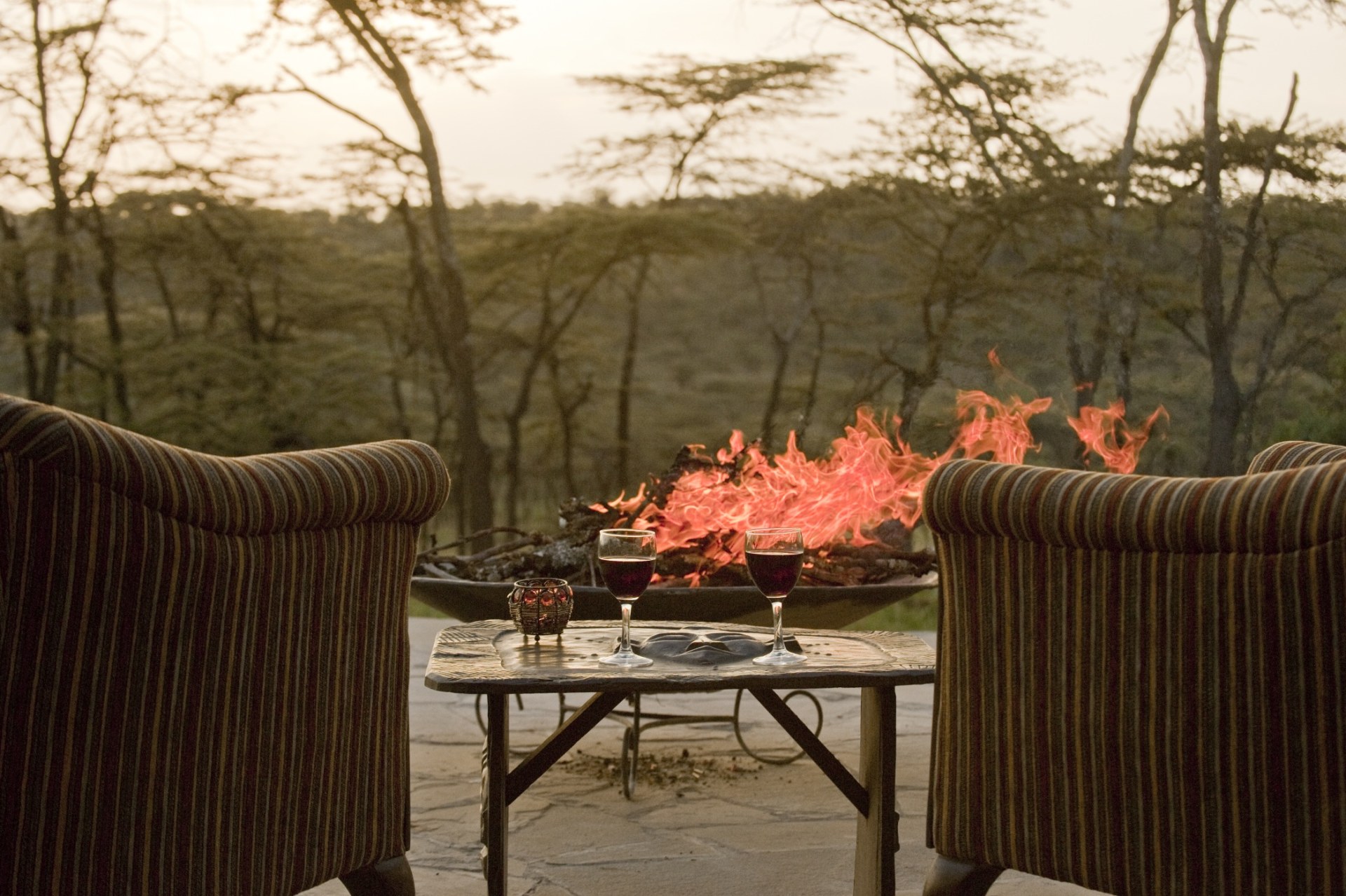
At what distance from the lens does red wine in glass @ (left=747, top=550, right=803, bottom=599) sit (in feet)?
5.79

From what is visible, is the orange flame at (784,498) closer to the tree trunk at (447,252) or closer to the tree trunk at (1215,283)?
the tree trunk at (1215,283)

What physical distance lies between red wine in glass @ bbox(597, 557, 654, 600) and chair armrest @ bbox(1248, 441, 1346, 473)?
2.74ft

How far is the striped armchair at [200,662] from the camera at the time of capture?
127 centimetres

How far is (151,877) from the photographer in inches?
54.1

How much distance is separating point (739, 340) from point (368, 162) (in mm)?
4191

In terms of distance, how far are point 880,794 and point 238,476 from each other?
102cm

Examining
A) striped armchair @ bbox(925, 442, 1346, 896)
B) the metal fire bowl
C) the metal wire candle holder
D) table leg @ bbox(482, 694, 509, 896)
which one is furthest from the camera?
the metal fire bowl

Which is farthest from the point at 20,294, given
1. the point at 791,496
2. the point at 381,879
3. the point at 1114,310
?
the point at 381,879

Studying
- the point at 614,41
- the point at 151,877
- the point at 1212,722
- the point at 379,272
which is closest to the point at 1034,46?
the point at 614,41

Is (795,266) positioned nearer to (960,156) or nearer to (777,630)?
(960,156)

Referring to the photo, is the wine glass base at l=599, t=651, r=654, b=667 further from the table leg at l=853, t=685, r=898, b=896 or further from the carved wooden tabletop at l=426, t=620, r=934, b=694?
the table leg at l=853, t=685, r=898, b=896

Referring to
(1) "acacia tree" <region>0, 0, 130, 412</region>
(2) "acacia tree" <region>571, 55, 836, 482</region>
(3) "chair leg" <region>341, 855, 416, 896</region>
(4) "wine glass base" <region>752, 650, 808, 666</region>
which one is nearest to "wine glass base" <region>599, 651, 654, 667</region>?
(4) "wine glass base" <region>752, 650, 808, 666</region>

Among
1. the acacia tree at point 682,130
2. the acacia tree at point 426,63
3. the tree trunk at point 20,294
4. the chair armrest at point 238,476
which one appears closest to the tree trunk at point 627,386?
the acacia tree at point 682,130

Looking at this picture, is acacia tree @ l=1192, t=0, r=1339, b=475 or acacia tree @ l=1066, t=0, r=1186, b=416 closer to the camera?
acacia tree @ l=1192, t=0, r=1339, b=475
